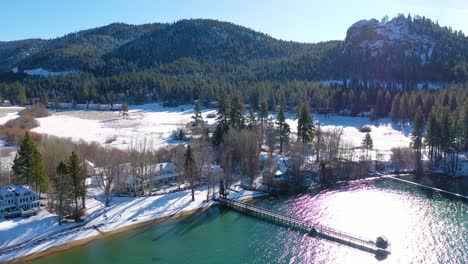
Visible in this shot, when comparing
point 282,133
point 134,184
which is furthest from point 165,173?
point 282,133

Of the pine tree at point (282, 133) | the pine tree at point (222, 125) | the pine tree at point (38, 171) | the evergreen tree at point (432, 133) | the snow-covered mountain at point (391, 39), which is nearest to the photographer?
the pine tree at point (38, 171)

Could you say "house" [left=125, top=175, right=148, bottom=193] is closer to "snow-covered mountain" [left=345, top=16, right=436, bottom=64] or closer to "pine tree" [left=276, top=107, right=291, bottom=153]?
"pine tree" [left=276, top=107, right=291, bottom=153]

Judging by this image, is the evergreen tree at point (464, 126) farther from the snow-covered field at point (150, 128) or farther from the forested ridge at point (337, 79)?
the forested ridge at point (337, 79)

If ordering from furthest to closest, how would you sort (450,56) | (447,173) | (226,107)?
(450,56) < (226,107) < (447,173)

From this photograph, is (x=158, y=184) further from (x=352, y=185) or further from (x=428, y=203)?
(x=428, y=203)

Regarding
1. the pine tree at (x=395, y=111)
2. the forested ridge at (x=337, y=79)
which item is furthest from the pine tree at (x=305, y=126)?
the forested ridge at (x=337, y=79)

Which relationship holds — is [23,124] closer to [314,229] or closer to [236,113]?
[236,113]

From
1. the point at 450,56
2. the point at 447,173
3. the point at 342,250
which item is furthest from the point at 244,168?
the point at 450,56
